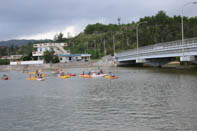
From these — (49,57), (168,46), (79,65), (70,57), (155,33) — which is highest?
(155,33)

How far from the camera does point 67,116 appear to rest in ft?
74.4

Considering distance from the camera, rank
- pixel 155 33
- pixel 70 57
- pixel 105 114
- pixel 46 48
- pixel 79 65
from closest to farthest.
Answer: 1. pixel 105 114
2. pixel 79 65
3. pixel 155 33
4. pixel 70 57
5. pixel 46 48

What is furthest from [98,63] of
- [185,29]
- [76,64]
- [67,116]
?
[67,116]

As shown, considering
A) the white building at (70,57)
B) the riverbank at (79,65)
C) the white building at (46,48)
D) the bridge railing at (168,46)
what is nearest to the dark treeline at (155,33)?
the white building at (70,57)

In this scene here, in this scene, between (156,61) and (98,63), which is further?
(98,63)

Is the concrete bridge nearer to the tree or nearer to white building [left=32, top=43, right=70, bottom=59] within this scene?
the tree

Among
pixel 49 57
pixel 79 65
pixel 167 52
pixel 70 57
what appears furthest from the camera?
pixel 70 57

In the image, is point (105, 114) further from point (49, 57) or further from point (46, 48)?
point (46, 48)

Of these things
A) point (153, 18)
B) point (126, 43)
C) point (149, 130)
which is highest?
point (153, 18)

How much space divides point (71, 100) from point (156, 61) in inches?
2077

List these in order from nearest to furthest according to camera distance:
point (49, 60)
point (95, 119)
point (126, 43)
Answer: point (95, 119), point (49, 60), point (126, 43)

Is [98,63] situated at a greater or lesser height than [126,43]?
lesser

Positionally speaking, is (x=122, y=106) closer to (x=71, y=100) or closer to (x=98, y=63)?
(x=71, y=100)

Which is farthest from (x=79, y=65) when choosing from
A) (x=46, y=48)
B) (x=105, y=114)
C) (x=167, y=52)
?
(x=105, y=114)
